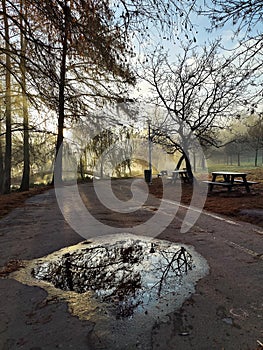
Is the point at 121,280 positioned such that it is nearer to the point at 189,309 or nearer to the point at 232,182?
the point at 189,309

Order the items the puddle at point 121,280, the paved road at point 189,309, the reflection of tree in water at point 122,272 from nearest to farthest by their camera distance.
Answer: the paved road at point 189,309 → the puddle at point 121,280 → the reflection of tree in water at point 122,272

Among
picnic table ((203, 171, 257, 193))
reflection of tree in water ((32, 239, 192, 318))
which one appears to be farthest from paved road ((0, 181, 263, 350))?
picnic table ((203, 171, 257, 193))

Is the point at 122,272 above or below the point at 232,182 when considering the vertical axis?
below

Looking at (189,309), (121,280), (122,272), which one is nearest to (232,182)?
(122,272)

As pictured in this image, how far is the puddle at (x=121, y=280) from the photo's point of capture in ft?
5.65

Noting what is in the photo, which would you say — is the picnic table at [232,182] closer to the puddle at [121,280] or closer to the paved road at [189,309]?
the paved road at [189,309]

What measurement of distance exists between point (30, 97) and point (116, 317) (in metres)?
5.76

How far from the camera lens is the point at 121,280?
2.36m

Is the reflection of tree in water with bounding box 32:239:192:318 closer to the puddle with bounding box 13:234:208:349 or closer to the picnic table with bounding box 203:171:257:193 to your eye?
the puddle with bounding box 13:234:208:349

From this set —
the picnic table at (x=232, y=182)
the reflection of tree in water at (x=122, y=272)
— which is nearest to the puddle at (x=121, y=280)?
the reflection of tree in water at (x=122, y=272)

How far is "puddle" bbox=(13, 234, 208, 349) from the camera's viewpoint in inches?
67.9

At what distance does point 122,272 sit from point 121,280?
0.18 m

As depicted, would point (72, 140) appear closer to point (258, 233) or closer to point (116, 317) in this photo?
point (258, 233)

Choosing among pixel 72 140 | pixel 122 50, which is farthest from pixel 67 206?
pixel 72 140
